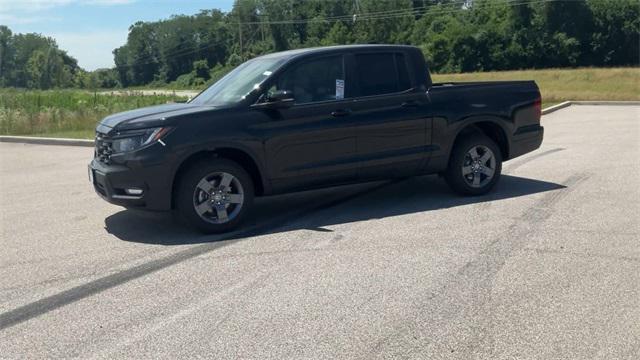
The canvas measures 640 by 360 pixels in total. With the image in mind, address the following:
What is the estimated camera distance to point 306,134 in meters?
7.17

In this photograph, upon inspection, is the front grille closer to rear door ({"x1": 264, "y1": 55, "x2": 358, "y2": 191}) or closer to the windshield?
the windshield

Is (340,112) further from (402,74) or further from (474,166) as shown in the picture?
(474,166)

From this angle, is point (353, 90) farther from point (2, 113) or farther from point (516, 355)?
point (2, 113)

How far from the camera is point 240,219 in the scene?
22.7 feet

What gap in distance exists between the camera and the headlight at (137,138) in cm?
657

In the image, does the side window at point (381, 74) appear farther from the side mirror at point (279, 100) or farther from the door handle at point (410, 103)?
the side mirror at point (279, 100)

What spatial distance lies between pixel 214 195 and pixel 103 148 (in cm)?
124

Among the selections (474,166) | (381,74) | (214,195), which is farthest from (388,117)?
(214,195)

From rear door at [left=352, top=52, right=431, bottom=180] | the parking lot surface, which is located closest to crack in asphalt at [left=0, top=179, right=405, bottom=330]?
the parking lot surface

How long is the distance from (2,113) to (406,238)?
18434mm

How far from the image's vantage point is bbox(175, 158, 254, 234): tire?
6.70 meters

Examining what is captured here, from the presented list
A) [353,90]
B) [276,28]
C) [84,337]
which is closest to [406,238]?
[353,90]

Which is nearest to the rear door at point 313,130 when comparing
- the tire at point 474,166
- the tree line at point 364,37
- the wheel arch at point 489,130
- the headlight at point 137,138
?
the headlight at point 137,138

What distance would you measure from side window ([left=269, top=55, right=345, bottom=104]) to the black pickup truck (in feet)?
0.04
